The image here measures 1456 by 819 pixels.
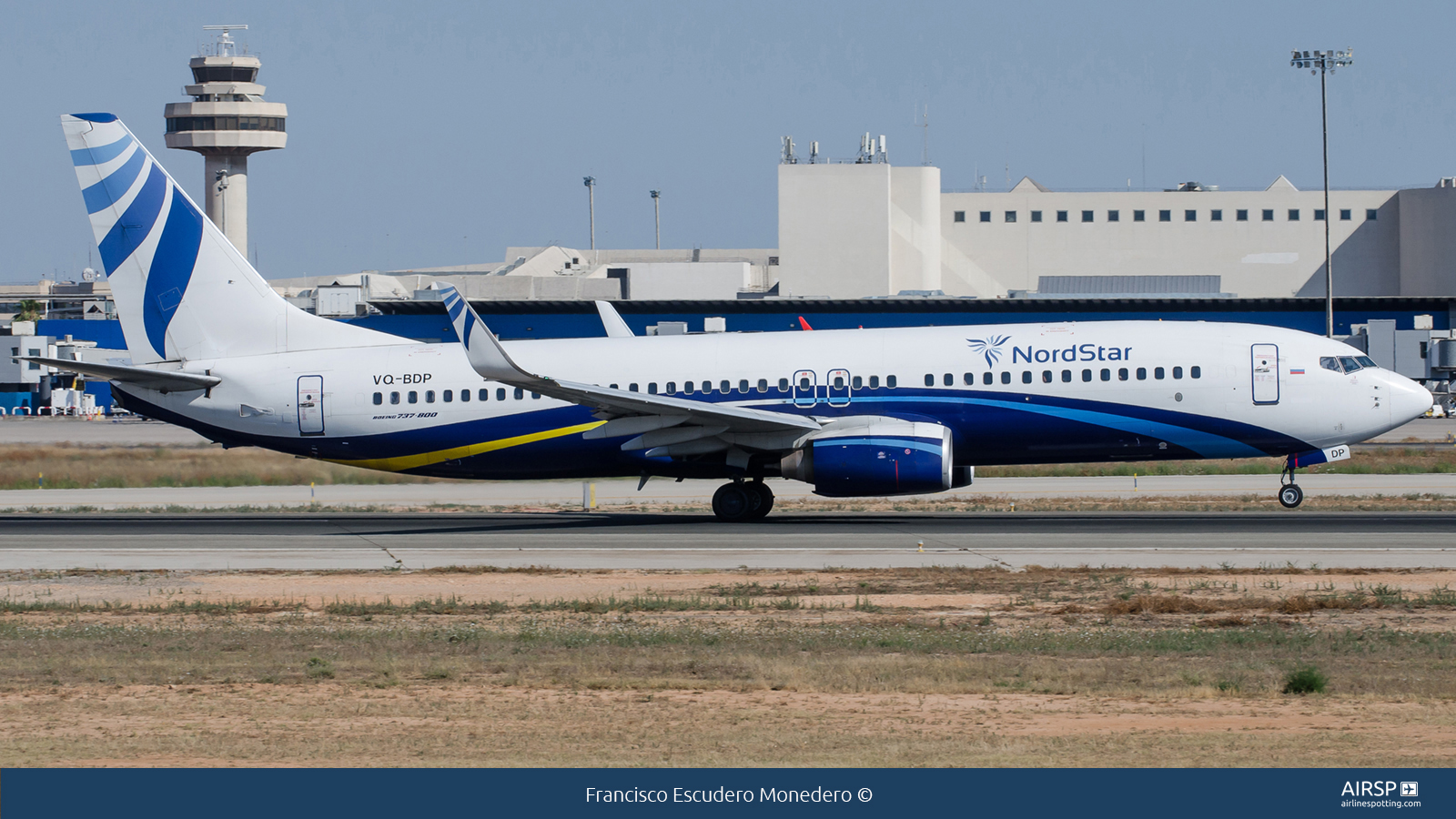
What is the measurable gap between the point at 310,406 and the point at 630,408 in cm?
784

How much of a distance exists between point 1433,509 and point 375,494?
27.1 metres

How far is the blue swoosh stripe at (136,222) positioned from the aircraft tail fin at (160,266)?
2cm

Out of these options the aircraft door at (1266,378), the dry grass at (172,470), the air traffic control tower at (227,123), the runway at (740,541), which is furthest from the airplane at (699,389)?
the air traffic control tower at (227,123)

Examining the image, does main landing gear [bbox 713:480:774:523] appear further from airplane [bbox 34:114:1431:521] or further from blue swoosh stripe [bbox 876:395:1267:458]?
blue swoosh stripe [bbox 876:395:1267:458]

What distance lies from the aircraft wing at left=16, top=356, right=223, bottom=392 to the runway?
123 inches

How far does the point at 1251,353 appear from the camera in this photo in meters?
30.5

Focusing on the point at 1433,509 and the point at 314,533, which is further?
the point at 1433,509

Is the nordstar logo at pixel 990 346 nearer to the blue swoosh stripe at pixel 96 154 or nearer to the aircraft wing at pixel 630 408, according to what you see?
the aircraft wing at pixel 630 408

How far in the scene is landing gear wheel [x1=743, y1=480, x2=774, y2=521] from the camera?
31938 millimetres

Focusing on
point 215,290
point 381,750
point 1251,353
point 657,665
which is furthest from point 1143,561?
point 215,290

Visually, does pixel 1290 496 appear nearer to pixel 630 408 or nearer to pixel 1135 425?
pixel 1135 425

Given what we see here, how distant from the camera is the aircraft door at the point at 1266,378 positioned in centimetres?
3019

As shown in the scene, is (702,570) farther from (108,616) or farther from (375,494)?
(375,494)

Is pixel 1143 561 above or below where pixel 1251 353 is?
below
